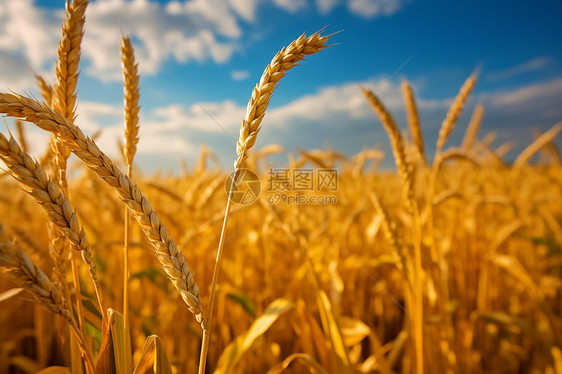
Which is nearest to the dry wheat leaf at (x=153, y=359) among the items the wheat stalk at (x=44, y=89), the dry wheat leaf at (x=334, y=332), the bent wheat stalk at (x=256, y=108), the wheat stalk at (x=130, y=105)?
the bent wheat stalk at (x=256, y=108)

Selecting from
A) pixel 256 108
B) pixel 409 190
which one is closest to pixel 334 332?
pixel 409 190

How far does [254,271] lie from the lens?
1.97m

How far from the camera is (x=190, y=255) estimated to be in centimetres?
166

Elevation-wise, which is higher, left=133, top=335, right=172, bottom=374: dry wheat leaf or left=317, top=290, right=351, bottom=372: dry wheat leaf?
left=133, top=335, right=172, bottom=374: dry wheat leaf

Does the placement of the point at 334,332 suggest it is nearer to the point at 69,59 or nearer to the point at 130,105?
the point at 130,105

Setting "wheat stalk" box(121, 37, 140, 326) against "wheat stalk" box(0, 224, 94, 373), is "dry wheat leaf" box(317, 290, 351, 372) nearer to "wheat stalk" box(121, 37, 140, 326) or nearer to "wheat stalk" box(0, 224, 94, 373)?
"wheat stalk" box(121, 37, 140, 326)

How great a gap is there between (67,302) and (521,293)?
279 cm

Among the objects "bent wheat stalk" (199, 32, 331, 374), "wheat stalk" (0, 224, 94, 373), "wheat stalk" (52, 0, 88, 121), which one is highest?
"wheat stalk" (52, 0, 88, 121)

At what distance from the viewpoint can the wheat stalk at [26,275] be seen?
15.1 inches

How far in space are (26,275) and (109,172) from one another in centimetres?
18

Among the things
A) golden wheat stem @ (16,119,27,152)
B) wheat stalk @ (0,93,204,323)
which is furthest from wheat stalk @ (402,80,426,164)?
golden wheat stem @ (16,119,27,152)

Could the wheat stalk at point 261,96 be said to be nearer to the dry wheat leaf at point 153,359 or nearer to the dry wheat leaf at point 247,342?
the dry wheat leaf at point 153,359

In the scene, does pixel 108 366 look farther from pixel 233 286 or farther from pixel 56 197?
pixel 233 286

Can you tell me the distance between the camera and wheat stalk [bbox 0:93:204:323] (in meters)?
0.40
